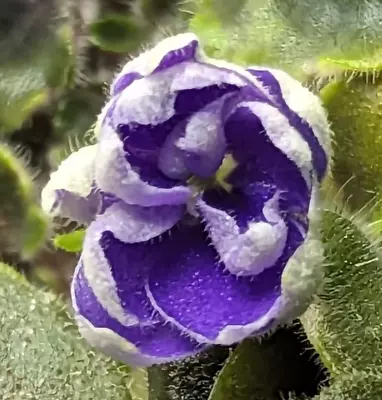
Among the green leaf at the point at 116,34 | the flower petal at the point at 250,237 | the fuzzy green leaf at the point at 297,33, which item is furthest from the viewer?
the green leaf at the point at 116,34

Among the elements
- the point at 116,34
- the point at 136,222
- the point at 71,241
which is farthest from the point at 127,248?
the point at 116,34

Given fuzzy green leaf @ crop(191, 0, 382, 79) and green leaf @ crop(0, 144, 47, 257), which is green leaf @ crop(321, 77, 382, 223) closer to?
fuzzy green leaf @ crop(191, 0, 382, 79)

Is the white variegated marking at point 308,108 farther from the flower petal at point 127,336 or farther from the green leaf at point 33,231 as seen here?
the green leaf at point 33,231

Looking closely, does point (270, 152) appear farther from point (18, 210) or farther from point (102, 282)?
point (18, 210)

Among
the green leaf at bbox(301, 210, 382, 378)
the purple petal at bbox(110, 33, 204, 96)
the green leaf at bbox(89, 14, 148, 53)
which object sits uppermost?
the purple petal at bbox(110, 33, 204, 96)

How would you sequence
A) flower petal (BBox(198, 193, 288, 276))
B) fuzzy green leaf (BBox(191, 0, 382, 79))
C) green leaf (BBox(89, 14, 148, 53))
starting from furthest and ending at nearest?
green leaf (BBox(89, 14, 148, 53)), fuzzy green leaf (BBox(191, 0, 382, 79)), flower petal (BBox(198, 193, 288, 276))

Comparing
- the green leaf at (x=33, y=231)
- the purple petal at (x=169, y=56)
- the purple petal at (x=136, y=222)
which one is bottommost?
the green leaf at (x=33, y=231)

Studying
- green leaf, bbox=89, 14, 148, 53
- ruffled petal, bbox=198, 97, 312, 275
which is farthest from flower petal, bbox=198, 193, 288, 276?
green leaf, bbox=89, 14, 148, 53

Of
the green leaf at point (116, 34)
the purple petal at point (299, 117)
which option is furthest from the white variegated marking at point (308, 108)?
the green leaf at point (116, 34)
